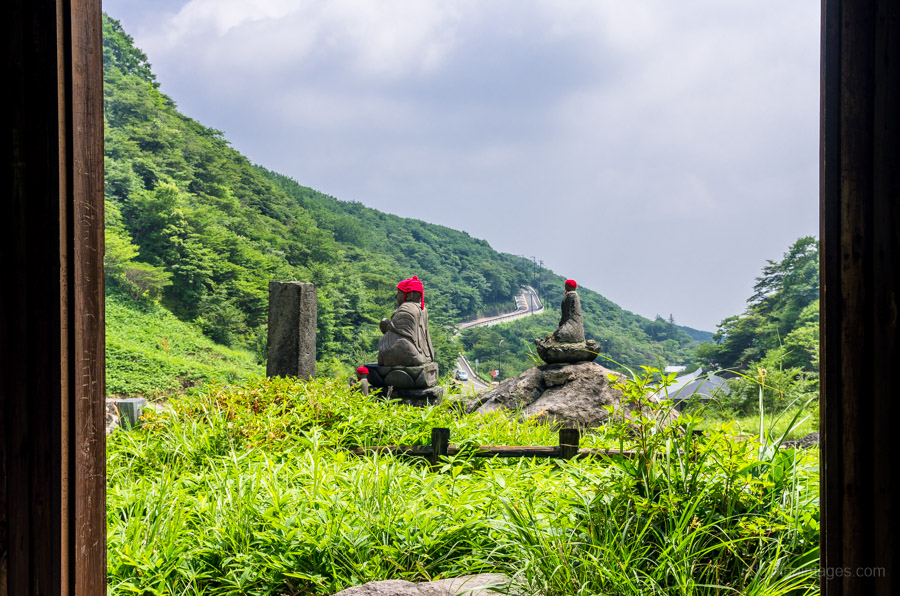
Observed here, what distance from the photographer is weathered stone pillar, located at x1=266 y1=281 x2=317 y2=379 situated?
26.6 ft

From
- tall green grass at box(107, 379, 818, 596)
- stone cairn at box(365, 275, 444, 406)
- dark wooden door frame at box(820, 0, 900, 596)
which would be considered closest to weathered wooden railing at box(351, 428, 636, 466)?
tall green grass at box(107, 379, 818, 596)

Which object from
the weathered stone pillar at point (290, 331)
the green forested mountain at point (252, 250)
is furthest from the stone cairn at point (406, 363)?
the green forested mountain at point (252, 250)

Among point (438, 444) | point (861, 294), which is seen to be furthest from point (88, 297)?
point (438, 444)

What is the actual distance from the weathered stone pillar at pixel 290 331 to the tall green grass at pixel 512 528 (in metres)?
4.79

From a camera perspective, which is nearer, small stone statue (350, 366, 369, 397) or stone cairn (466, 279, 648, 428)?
small stone statue (350, 366, 369, 397)

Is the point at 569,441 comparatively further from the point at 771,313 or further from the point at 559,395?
the point at 771,313

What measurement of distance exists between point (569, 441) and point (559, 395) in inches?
159

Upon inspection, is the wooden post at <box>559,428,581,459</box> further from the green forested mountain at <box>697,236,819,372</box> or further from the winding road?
the winding road

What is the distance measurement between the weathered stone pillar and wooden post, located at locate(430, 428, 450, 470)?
13.8ft

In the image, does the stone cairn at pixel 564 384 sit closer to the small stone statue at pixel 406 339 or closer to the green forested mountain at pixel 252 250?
the small stone statue at pixel 406 339

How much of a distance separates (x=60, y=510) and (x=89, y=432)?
0.17 metres

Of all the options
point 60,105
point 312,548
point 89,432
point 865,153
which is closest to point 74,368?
point 89,432

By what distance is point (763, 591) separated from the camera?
1981 millimetres

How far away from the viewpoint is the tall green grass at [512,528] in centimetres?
213
